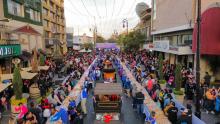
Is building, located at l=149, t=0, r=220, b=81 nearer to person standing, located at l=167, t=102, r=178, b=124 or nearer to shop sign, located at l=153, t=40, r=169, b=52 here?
shop sign, located at l=153, t=40, r=169, b=52

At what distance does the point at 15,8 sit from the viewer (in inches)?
1350

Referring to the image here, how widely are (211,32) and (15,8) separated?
25223 millimetres

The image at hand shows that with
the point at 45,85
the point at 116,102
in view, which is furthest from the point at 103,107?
the point at 45,85

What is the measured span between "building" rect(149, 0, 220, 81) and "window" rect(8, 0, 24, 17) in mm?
22050

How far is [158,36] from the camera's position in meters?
55.7

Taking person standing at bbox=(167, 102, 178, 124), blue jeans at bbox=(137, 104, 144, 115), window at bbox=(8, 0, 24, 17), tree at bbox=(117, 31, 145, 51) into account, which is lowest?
blue jeans at bbox=(137, 104, 144, 115)

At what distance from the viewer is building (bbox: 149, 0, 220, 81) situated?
103 feet

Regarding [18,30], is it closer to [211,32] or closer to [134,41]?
[211,32]

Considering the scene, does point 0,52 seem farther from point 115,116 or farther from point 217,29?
point 217,29

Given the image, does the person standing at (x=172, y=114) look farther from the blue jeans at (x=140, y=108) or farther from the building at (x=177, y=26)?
the building at (x=177, y=26)

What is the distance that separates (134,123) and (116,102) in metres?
1.69

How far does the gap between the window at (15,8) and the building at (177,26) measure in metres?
22.1

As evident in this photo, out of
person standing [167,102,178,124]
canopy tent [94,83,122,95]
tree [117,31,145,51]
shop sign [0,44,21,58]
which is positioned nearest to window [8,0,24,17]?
shop sign [0,44,21,58]

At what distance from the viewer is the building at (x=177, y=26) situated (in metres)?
31.5
